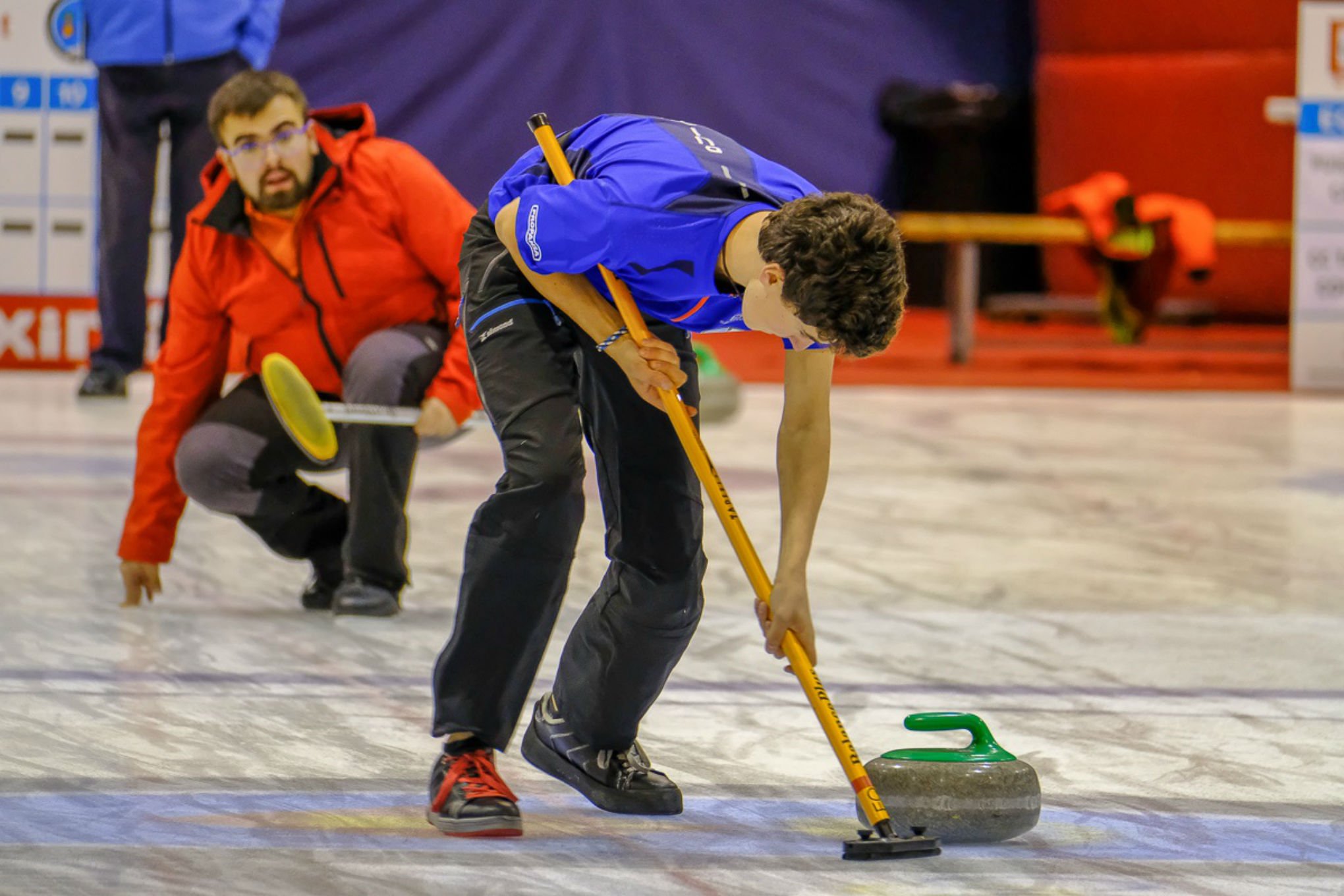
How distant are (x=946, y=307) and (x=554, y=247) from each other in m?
8.60

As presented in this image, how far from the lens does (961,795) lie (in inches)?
84.1

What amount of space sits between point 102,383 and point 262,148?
3157 mm

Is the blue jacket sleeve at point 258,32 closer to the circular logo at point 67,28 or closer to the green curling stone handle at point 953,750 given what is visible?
the circular logo at point 67,28

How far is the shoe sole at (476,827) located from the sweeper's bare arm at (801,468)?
1.19ft

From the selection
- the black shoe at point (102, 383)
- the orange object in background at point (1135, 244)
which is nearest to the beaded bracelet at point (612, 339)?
the black shoe at point (102, 383)

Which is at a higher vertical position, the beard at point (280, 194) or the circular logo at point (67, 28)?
the circular logo at point (67, 28)

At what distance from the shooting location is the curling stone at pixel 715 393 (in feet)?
18.1

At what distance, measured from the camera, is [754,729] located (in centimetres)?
267

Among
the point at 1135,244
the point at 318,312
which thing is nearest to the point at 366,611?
the point at 318,312

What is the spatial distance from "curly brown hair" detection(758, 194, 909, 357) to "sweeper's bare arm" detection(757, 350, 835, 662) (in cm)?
21

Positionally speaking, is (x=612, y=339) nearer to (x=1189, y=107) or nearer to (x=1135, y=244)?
(x=1135, y=244)

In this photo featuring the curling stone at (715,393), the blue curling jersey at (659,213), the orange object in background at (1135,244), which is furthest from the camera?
the orange object in background at (1135,244)

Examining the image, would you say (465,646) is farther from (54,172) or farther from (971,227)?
(971,227)

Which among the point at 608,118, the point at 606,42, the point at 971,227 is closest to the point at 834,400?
the point at 971,227
